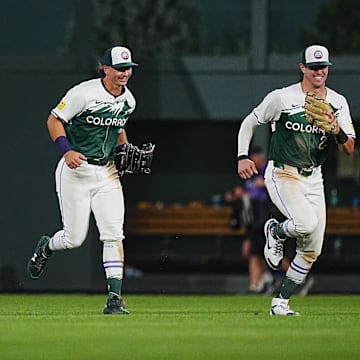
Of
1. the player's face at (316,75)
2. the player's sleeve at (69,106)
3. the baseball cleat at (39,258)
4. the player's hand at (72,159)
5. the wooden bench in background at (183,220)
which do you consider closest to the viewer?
the player's hand at (72,159)

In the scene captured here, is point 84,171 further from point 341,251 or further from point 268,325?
point 341,251

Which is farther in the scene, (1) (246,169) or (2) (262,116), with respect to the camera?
(2) (262,116)

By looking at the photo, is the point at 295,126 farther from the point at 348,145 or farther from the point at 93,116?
the point at 93,116

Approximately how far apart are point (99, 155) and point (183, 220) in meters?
10.3

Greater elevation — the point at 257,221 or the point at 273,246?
the point at 273,246

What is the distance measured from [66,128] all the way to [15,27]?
367 inches

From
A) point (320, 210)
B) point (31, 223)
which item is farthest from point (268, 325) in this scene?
point (31, 223)

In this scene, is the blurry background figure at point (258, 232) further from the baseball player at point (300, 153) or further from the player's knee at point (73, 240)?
the baseball player at point (300, 153)

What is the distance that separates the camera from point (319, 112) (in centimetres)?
1233

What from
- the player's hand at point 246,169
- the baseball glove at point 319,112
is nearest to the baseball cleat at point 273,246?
the player's hand at point 246,169

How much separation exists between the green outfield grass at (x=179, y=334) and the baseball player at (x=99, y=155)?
2.08 ft

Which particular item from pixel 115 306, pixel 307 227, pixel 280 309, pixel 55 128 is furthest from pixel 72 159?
pixel 280 309

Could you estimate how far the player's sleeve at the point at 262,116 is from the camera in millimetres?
12539

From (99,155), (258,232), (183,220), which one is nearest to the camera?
(99,155)
